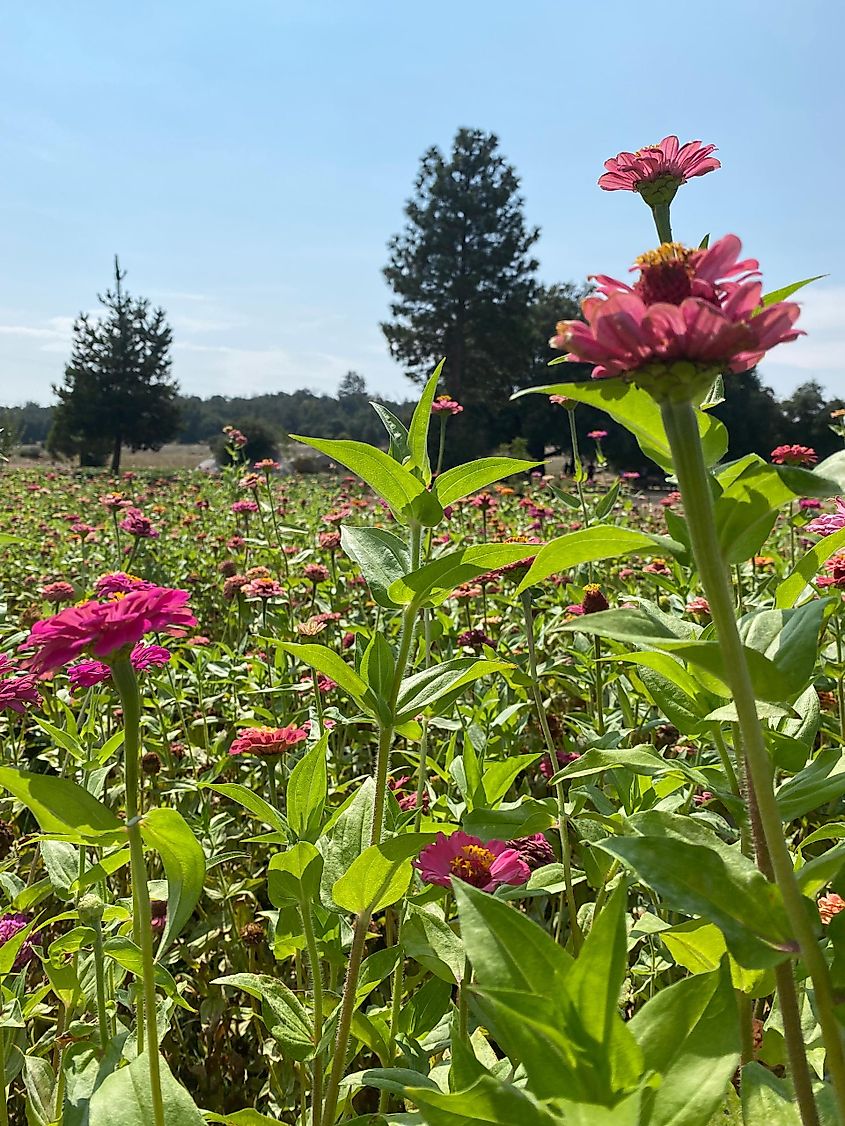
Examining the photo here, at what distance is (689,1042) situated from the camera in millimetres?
549

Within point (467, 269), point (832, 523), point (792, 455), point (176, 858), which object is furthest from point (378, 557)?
point (467, 269)

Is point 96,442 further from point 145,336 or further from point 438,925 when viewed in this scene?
point 438,925

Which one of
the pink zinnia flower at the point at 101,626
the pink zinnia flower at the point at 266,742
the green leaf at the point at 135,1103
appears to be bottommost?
the green leaf at the point at 135,1103

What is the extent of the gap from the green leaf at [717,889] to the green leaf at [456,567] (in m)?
0.33

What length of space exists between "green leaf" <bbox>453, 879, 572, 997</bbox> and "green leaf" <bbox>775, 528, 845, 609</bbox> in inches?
15.9

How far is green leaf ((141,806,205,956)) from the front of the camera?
754 mm

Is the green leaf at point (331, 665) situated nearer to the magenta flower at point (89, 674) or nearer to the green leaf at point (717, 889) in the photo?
the magenta flower at point (89, 674)

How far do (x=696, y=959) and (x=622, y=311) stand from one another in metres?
0.58

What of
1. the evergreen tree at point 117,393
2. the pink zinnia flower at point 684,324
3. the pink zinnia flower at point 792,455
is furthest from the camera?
the evergreen tree at point 117,393

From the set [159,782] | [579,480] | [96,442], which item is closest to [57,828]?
[159,782]

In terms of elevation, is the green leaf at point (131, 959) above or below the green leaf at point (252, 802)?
below

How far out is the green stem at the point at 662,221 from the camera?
87cm

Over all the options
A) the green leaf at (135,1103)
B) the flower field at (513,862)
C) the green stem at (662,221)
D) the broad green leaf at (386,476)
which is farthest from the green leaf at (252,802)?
the green stem at (662,221)

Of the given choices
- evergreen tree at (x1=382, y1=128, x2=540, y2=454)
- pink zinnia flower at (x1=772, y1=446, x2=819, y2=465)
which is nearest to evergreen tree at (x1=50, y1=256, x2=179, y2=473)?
evergreen tree at (x1=382, y1=128, x2=540, y2=454)
